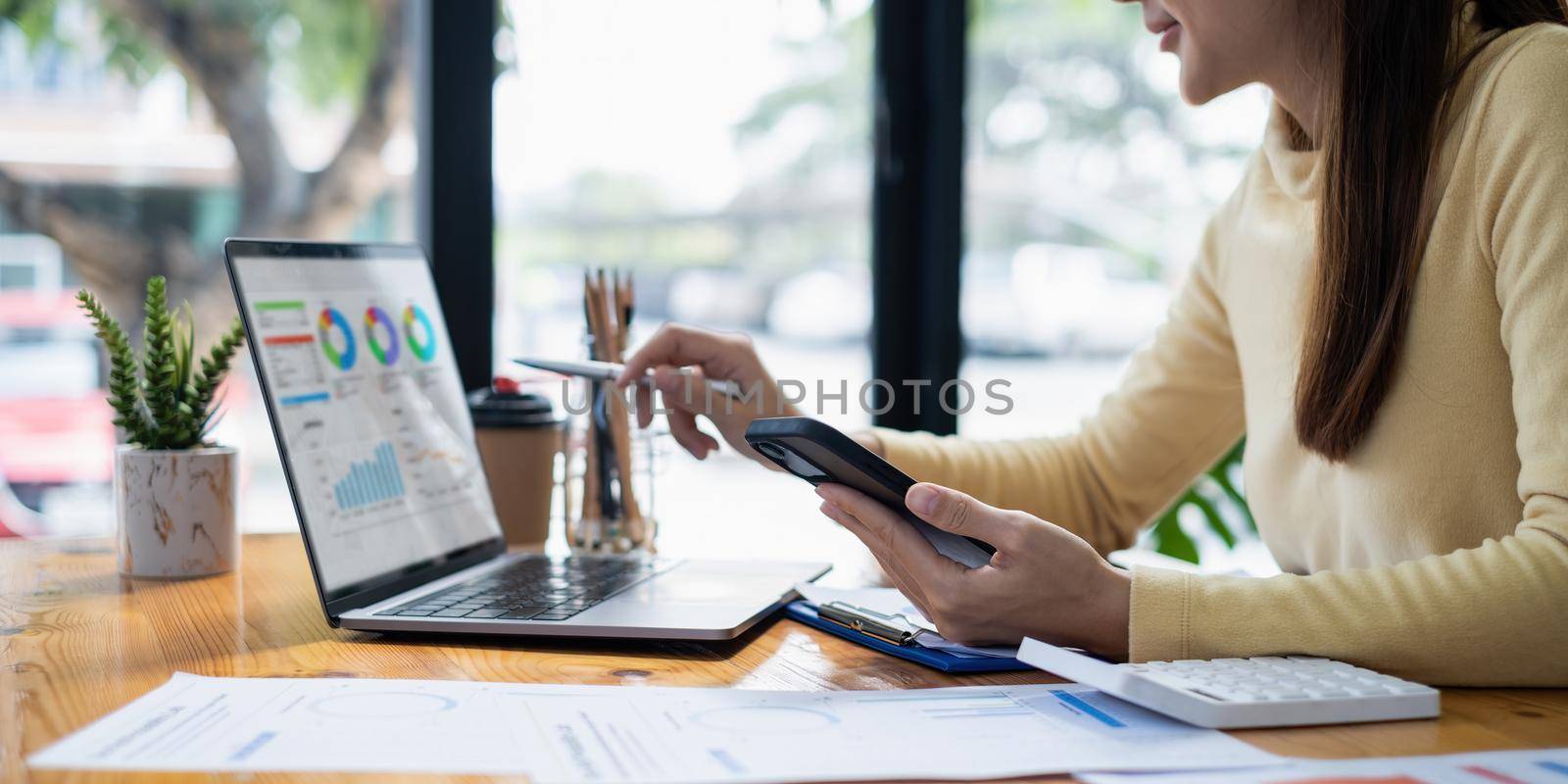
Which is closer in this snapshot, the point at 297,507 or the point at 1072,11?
the point at 297,507

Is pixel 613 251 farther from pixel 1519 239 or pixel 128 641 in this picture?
pixel 1519 239

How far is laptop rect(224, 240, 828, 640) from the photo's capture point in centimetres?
97

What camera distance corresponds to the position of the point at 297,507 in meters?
0.98

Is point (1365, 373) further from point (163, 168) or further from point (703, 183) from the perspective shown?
point (163, 168)

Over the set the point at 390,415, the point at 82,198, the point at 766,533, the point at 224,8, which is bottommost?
the point at 766,533

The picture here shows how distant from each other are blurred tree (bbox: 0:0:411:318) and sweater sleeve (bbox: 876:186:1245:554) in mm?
1155

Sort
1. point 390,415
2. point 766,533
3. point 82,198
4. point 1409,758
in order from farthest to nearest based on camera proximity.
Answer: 1. point 82,198
2. point 766,533
3. point 390,415
4. point 1409,758

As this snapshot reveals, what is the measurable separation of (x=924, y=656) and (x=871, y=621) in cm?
7

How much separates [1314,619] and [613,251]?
66.9 inches

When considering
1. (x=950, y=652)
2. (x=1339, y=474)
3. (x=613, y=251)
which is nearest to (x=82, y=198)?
(x=613, y=251)

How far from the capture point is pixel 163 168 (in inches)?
80.2

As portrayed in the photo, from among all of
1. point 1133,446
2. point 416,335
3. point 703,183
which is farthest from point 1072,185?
point 416,335

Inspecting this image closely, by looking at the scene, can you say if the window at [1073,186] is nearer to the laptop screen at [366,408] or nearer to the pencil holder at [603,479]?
the pencil holder at [603,479]

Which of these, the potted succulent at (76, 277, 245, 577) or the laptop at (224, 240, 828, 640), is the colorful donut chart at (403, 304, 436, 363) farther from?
the potted succulent at (76, 277, 245, 577)
